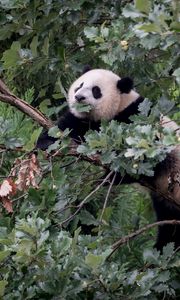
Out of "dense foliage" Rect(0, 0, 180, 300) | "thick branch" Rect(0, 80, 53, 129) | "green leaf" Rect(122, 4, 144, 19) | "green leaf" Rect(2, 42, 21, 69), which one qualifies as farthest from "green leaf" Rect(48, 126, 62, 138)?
"green leaf" Rect(122, 4, 144, 19)

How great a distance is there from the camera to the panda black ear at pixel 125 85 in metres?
5.02

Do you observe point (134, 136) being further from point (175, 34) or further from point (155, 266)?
point (155, 266)

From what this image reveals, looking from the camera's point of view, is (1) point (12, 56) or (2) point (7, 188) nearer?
(2) point (7, 188)

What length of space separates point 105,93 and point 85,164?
0.61m

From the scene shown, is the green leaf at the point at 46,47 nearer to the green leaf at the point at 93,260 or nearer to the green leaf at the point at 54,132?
the green leaf at the point at 54,132

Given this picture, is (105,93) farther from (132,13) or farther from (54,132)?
(132,13)

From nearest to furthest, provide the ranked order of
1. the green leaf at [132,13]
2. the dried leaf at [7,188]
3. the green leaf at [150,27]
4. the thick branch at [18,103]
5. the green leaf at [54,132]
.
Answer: the green leaf at [150,27] < the green leaf at [132,13] < the dried leaf at [7,188] < the green leaf at [54,132] < the thick branch at [18,103]

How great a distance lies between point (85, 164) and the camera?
4777mm

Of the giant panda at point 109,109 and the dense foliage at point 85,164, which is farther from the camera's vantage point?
the giant panda at point 109,109

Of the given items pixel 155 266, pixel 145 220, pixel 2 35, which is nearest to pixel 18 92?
pixel 145 220

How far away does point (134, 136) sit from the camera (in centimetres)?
316

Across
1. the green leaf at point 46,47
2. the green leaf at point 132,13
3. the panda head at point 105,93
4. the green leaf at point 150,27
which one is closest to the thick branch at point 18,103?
the green leaf at point 46,47

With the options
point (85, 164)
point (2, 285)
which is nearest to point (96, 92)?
point (85, 164)

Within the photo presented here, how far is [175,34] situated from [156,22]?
0.13 metres
